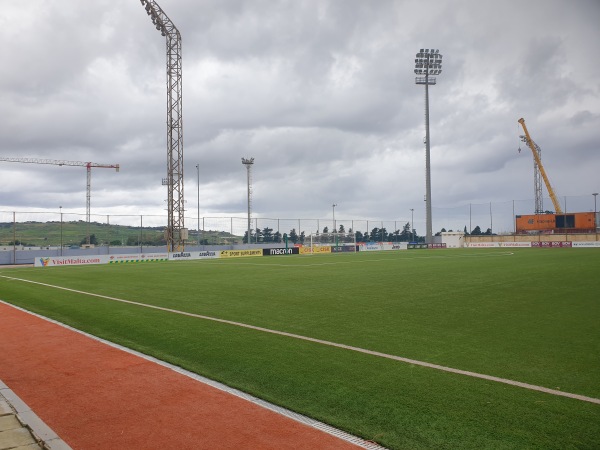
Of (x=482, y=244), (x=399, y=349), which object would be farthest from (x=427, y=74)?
(x=399, y=349)

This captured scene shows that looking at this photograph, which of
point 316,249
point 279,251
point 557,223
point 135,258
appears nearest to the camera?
point 135,258

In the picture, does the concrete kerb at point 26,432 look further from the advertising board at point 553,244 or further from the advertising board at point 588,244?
the advertising board at point 553,244

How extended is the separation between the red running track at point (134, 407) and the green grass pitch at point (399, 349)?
39cm

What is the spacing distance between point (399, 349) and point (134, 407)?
401 cm

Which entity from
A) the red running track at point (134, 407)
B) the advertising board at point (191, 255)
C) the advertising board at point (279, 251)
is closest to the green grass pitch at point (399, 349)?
the red running track at point (134, 407)

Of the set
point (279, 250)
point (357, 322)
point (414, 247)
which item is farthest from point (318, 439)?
point (414, 247)

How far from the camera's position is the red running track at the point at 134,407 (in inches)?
154

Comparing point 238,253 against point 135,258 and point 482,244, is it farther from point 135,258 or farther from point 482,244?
point 482,244

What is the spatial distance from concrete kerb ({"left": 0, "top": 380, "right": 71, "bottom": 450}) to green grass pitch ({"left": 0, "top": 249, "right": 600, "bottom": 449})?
1.99m

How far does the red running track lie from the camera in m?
3.92

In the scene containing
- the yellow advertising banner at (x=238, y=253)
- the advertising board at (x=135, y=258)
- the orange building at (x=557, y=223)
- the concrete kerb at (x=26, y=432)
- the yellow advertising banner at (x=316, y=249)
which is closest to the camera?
the concrete kerb at (x=26, y=432)

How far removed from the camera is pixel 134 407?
4.73 meters

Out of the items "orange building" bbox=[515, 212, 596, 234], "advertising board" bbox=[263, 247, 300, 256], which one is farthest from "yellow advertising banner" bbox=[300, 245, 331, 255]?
"orange building" bbox=[515, 212, 596, 234]

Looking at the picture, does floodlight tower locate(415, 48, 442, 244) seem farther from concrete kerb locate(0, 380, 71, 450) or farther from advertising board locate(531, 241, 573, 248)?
concrete kerb locate(0, 380, 71, 450)
